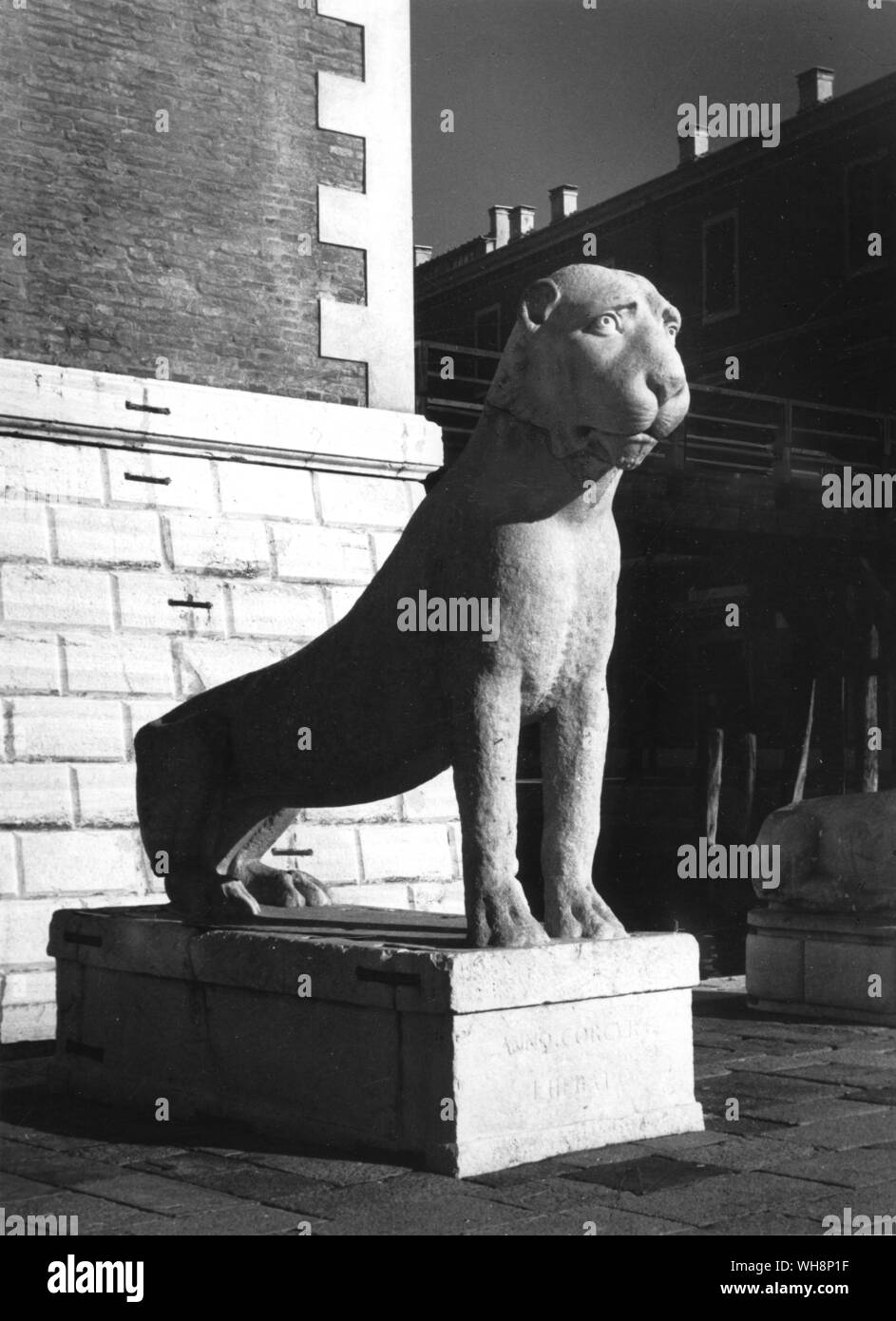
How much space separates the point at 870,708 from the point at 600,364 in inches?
499

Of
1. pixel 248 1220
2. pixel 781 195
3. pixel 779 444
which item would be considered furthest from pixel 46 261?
pixel 781 195

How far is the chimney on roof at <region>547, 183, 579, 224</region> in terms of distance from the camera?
97.5 ft

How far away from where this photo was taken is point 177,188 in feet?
25.7

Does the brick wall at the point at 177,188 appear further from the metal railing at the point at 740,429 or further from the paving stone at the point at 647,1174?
the paving stone at the point at 647,1174

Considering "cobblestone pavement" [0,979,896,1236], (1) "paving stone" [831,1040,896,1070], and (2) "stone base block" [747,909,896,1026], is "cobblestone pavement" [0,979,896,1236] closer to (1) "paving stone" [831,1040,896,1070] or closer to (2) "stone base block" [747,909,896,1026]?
(1) "paving stone" [831,1040,896,1070]

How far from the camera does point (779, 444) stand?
16406mm

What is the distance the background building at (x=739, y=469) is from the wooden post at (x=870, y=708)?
4 centimetres

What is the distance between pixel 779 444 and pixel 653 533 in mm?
1834

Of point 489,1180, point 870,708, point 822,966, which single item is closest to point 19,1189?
point 489,1180

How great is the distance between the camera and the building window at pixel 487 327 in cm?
2716

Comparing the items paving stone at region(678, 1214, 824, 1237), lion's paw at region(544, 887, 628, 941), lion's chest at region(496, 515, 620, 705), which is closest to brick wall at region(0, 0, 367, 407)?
lion's chest at region(496, 515, 620, 705)

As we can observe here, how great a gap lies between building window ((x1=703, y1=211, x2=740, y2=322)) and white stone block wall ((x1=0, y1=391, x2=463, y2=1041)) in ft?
59.4

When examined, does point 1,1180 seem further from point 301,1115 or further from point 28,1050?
point 28,1050

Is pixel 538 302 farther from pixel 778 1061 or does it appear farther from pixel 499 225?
pixel 499 225
